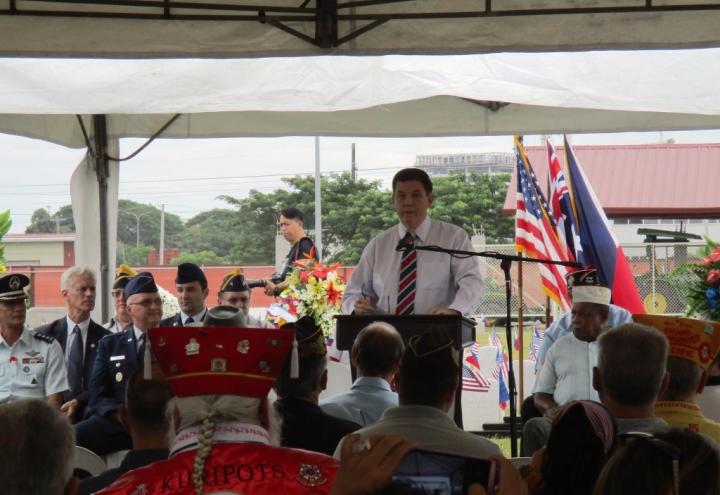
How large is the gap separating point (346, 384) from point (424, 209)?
2.39 meters

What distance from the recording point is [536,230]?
1024 cm

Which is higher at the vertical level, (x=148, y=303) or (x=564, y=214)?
(x=564, y=214)

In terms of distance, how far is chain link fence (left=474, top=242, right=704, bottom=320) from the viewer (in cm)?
1689

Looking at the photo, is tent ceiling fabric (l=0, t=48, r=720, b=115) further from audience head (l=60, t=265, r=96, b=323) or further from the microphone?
the microphone

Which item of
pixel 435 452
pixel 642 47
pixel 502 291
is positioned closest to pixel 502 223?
pixel 502 291

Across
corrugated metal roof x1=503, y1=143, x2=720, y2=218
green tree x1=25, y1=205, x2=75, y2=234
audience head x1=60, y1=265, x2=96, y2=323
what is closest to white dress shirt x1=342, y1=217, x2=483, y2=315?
audience head x1=60, y1=265, x2=96, y2=323

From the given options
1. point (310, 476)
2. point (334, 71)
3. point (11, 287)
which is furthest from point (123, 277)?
point (310, 476)

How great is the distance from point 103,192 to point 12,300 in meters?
2.17

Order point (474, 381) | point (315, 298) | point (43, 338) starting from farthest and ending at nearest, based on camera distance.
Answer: point (474, 381) < point (315, 298) < point (43, 338)

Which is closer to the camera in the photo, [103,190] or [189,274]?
[189,274]

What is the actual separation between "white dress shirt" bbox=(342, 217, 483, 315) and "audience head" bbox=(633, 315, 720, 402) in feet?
7.96

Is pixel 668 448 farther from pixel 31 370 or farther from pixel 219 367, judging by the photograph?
pixel 31 370

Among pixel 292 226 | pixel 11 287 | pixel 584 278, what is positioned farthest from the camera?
pixel 292 226

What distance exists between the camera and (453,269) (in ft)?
20.7
